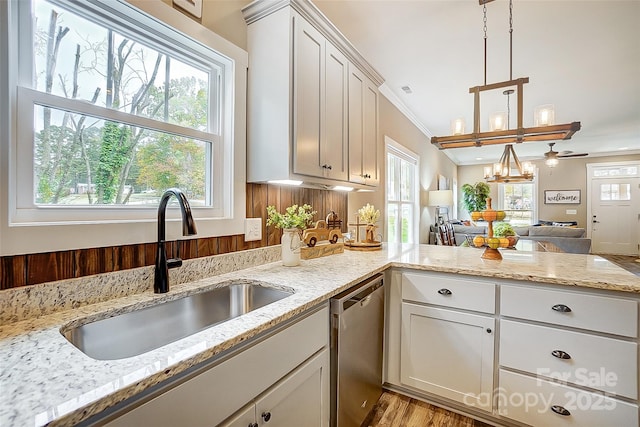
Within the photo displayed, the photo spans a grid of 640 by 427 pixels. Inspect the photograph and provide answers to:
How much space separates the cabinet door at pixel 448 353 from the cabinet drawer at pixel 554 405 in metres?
0.09

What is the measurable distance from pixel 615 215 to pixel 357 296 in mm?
9238

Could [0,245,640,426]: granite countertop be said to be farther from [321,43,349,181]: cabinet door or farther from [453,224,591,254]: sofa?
[453,224,591,254]: sofa

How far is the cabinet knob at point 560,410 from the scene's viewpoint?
4.60 ft

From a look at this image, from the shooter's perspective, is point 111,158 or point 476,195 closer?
point 111,158

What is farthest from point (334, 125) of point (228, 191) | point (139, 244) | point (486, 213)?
point (139, 244)

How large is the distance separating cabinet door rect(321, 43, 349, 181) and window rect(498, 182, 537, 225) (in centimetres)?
833

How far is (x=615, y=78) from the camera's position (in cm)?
328

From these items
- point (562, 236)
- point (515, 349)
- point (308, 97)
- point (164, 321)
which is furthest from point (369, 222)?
point (562, 236)

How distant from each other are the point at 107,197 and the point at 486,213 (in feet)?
6.82

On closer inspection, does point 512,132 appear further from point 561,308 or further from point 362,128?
point 561,308

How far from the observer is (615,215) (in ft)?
23.7

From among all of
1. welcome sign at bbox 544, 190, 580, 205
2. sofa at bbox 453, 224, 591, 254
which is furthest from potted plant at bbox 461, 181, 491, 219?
sofa at bbox 453, 224, 591, 254

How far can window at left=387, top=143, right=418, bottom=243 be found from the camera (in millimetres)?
3994

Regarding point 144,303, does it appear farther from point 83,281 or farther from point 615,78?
point 615,78
